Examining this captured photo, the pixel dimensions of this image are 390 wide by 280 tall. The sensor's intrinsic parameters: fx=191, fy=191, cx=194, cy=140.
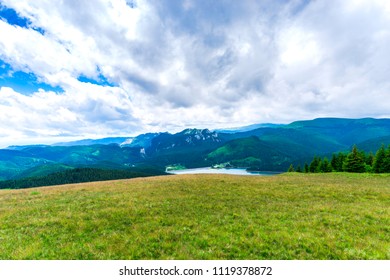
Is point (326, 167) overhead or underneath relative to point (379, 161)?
underneath

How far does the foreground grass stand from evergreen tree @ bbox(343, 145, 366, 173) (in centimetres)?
5283

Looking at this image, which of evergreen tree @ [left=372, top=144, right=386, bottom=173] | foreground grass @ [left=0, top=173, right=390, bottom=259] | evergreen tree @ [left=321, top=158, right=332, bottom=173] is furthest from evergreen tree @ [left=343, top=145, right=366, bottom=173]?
foreground grass @ [left=0, top=173, right=390, bottom=259]

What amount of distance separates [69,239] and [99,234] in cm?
135

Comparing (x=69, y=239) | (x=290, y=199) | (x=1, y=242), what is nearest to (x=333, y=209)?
(x=290, y=199)

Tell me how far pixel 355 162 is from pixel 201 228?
6973 centimetres

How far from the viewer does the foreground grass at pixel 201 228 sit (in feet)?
27.3

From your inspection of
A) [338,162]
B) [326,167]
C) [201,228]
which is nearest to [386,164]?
[338,162]

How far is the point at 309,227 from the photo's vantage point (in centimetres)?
1069

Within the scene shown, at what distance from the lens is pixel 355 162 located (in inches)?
2347

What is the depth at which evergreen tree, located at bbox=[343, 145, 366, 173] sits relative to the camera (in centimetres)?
5944

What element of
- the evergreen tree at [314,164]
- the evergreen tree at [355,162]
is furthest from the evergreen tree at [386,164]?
the evergreen tree at [314,164]

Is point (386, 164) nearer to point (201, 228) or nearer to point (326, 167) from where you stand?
point (326, 167)
